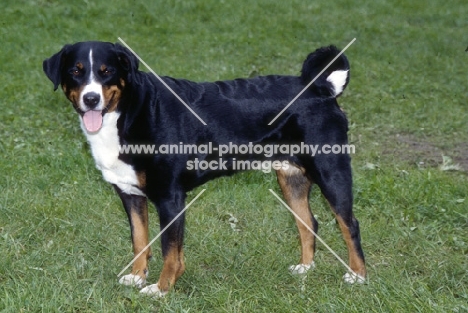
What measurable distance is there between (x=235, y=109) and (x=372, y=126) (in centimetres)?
415

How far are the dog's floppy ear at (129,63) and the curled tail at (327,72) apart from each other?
44.2 inches

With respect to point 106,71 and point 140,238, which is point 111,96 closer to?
point 106,71

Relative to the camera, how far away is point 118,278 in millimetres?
4340

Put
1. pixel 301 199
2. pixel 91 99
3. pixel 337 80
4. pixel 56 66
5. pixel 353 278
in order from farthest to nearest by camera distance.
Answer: pixel 301 199
pixel 337 80
pixel 353 278
pixel 56 66
pixel 91 99

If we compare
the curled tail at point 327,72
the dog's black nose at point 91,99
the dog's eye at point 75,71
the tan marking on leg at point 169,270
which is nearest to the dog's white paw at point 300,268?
the tan marking on leg at point 169,270

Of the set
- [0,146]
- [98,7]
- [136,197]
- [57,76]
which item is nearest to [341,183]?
[136,197]

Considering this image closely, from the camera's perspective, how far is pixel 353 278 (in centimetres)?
429

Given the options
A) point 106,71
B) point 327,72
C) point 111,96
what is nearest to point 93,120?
point 111,96

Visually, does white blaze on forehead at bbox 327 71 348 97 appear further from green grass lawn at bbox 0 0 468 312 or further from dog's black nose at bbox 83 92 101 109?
dog's black nose at bbox 83 92 101 109

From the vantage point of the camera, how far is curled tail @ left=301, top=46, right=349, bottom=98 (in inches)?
174

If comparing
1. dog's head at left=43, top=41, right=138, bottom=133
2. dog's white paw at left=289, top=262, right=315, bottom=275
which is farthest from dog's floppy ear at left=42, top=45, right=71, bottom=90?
dog's white paw at left=289, top=262, right=315, bottom=275

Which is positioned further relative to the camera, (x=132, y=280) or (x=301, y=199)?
(x=301, y=199)

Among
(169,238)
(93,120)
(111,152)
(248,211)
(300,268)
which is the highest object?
(93,120)

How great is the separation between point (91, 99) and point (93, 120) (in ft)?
0.63
